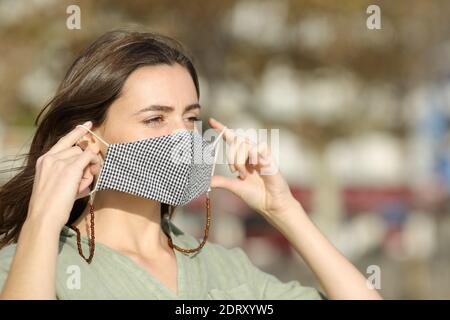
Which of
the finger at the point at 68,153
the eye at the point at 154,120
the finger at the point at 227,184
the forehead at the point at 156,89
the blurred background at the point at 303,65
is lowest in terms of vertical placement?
the finger at the point at 227,184

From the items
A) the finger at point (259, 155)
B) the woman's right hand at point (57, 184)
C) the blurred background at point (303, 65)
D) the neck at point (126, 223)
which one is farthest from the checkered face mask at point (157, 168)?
the blurred background at point (303, 65)

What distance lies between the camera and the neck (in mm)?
3270

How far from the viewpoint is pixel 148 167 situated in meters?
3.30

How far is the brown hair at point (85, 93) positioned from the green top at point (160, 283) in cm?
34

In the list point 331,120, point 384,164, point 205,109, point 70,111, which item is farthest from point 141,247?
point 384,164

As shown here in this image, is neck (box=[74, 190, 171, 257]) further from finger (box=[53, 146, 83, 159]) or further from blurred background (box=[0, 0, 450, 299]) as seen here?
blurred background (box=[0, 0, 450, 299])

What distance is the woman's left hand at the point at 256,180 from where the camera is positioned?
11.0 feet

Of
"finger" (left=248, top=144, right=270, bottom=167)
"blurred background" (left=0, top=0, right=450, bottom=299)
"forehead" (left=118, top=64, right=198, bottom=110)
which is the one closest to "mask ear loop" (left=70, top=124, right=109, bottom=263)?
"forehead" (left=118, top=64, right=198, bottom=110)

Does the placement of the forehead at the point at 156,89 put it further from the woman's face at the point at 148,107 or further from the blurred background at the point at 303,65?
the blurred background at the point at 303,65

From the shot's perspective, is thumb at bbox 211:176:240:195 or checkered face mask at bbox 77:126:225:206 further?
thumb at bbox 211:176:240:195

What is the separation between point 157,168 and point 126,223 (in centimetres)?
26

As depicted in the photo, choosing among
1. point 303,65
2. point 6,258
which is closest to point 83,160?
point 6,258

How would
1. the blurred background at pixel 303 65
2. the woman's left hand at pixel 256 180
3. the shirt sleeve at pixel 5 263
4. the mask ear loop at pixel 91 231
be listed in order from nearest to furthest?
the shirt sleeve at pixel 5 263 < the mask ear loop at pixel 91 231 < the woman's left hand at pixel 256 180 < the blurred background at pixel 303 65

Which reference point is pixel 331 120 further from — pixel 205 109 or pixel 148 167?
pixel 148 167
